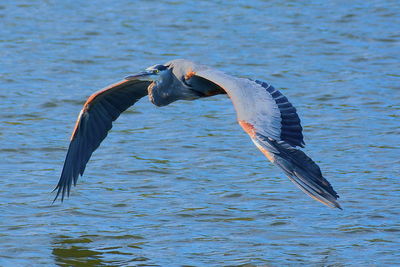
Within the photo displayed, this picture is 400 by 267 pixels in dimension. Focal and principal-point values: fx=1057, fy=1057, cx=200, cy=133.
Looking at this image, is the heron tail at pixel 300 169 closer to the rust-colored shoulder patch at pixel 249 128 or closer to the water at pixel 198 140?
the rust-colored shoulder patch at pixel 249 128

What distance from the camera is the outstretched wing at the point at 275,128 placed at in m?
7.57

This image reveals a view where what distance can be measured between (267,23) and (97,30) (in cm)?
287

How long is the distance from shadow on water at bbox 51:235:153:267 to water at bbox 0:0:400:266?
18mm

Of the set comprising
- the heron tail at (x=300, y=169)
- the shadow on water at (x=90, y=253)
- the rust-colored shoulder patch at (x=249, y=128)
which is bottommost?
the shadow on water at (x=90, y=253)

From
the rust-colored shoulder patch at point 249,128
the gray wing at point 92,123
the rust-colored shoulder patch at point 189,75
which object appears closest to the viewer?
the rust-colored shoulder patch at point 249,128

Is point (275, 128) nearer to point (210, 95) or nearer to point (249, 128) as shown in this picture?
point (249, 128)

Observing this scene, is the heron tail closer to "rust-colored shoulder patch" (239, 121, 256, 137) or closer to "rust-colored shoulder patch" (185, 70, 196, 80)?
"rust-colored shoulder patch" (239, 121, 256, 137)

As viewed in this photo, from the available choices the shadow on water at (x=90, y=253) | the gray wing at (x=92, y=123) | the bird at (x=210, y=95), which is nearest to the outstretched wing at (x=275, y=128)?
the bird at (x=210, y=95)

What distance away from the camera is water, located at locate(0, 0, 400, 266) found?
967 cm

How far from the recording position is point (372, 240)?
9664mm

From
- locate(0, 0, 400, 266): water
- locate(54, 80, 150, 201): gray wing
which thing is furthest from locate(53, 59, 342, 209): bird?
locate(0, 0, 400, 266): water

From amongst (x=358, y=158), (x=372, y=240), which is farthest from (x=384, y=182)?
(x=372, y=240)

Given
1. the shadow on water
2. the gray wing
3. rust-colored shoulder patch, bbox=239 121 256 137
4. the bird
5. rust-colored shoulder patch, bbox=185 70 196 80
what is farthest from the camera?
the gray wing

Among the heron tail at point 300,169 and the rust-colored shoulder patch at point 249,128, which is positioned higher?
the rust-colored shoulder patch at point 249,128
